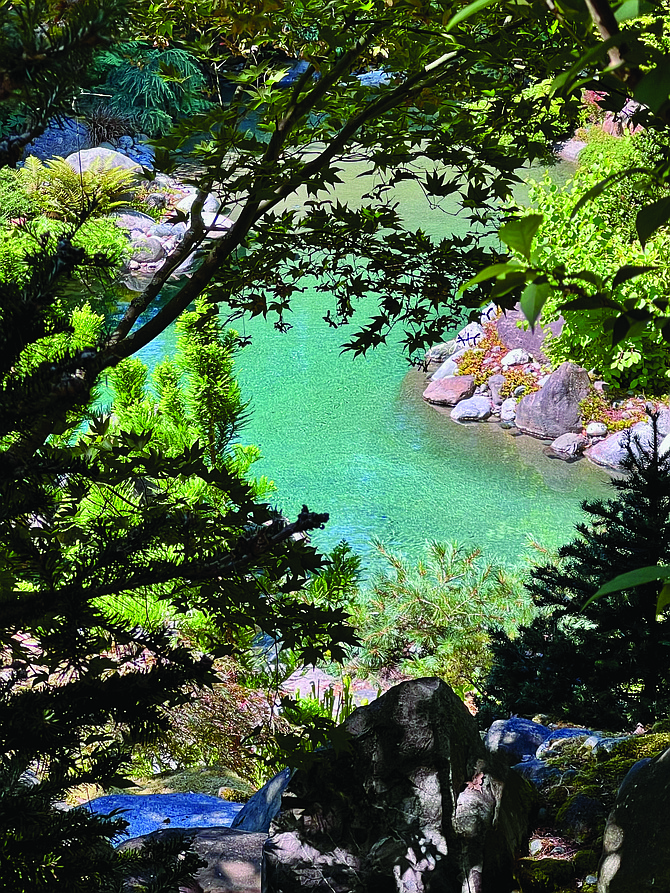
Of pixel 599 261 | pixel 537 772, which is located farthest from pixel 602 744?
pixel 599 261

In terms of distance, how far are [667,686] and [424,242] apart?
2.10 metres

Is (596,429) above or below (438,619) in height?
above

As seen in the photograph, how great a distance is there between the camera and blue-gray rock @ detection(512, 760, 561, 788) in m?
2.38

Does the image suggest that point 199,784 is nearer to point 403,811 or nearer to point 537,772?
point 537,772

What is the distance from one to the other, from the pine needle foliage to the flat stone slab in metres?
2.84

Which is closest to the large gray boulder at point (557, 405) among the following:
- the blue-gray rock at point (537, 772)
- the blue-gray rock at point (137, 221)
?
the blue-gray rock at point (537, 772)

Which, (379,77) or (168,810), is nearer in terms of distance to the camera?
(168,810)

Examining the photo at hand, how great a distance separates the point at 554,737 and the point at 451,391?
22.4 ft

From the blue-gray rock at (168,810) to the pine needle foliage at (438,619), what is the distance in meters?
2.02

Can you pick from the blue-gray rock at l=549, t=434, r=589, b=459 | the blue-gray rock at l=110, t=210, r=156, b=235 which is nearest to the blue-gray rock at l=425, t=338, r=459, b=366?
the blue-gray rock at l=549, t=434, r=589, b=459

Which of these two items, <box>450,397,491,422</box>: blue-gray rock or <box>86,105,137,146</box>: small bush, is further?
<box>86,105,137,146</box>: small bush

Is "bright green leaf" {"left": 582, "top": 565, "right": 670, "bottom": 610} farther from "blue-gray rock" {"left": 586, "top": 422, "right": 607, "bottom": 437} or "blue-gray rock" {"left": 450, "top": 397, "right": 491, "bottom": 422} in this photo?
"blue-gray rock" {"left": 450, "top": 397, "right": 491, "bottom": 422}

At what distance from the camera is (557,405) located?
876 centimetres

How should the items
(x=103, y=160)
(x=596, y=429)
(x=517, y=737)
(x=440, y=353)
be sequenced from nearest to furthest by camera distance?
(x=517, y=737), (x=596, y=429), (x=440, y=353), (x=103, y=160)
